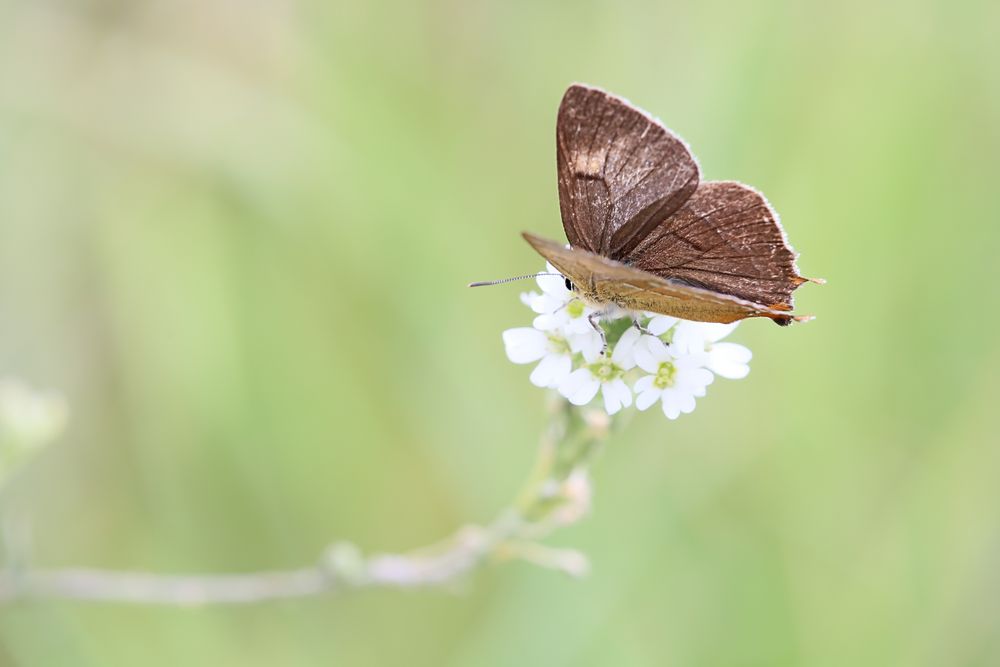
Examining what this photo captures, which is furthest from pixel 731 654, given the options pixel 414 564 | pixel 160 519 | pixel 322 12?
pixel 322 12

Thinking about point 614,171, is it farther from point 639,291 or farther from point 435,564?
point 435,564

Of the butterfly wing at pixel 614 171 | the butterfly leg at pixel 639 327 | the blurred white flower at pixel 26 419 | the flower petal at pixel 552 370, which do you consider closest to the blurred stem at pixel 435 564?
the flower petal at pixel 552 370

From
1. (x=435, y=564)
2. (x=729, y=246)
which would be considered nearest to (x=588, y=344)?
(x=729, y=246)

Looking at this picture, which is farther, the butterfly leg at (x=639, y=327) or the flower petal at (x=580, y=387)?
the butterfly leg at (x=639, y=327)

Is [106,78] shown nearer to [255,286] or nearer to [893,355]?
[255,286]

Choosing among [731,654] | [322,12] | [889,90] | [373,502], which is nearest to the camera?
[731,654]

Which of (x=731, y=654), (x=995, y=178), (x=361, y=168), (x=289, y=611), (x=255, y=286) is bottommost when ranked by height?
(x=289, y=611)

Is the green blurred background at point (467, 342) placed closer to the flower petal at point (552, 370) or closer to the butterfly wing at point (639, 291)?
the flower petal at point (552, 370)
